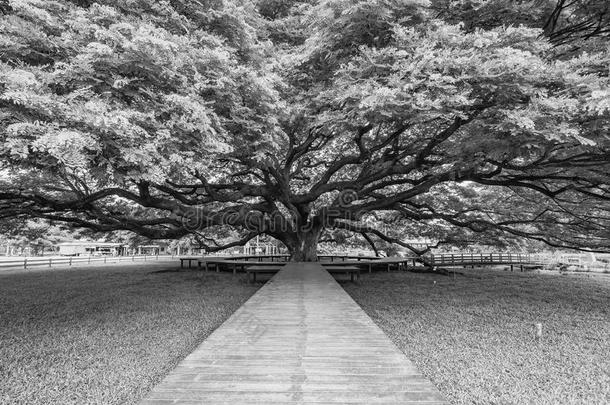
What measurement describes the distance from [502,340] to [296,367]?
375 cm

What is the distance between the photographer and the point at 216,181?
14.0 m

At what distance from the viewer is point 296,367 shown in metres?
3.15

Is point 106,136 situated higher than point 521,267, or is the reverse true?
point 106,136

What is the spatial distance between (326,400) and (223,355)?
127 centimetres

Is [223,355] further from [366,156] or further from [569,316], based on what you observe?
[366,156]

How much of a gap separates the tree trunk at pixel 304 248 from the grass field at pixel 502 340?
4937mm

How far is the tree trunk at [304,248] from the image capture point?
14914mm

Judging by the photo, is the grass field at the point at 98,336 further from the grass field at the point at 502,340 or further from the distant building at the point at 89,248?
the distant building at the point at 89,248

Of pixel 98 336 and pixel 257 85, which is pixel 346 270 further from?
pixel 98 336

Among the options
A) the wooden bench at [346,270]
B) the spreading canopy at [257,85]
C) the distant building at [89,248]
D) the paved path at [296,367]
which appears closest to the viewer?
the paved path at [296,367]

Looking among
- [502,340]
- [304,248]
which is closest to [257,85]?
[502,340]

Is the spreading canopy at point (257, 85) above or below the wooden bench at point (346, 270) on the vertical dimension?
above

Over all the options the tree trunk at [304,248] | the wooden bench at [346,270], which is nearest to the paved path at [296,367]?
the wooden bench at [346,270]

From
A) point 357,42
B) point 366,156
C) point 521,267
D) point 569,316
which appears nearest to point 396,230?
point 521,267
